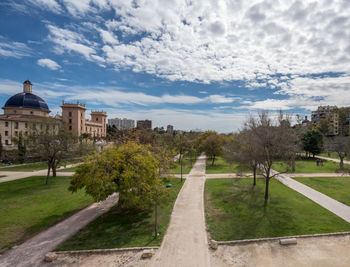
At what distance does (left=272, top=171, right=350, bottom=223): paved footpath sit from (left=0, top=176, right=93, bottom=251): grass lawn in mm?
17265

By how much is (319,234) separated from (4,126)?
182 ft

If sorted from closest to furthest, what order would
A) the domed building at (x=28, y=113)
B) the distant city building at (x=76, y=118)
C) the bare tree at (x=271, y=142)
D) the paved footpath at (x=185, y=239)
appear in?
the paved footpath at (x=185, y=239), the bare tree at (x=271, y=142), the domed building at (x=28, y=113), the distant city building at (x=76, y=118)

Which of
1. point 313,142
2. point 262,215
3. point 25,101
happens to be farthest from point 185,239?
point 25,101

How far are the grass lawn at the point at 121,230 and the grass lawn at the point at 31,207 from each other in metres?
2.98

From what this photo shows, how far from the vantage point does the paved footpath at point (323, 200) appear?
1309cm

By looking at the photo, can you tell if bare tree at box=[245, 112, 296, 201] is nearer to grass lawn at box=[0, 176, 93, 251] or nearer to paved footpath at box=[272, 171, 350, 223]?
paved footpath at box=[272, 171, 350, 223]

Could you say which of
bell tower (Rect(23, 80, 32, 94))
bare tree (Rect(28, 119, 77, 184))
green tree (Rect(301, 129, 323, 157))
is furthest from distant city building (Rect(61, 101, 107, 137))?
green tree (Rect(301, 129, 323, 157))

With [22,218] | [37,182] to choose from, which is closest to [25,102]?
[37,182]

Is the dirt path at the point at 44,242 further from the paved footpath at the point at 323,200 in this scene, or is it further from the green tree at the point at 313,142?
the green tree at the point at 313,142

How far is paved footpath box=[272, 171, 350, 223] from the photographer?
13.1 m

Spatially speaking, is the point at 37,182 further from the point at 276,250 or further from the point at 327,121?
the point at 327,121

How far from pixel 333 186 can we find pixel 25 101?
7138 cm

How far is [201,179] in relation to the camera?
79.4ft

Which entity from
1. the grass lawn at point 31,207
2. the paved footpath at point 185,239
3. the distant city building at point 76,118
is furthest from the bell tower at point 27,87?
the paved footpath at point 185,239
